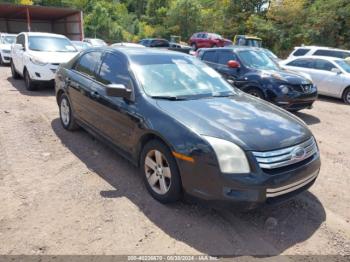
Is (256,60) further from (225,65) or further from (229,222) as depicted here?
(229,222)

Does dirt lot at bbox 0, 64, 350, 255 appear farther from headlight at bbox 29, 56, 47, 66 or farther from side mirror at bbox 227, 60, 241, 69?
headlight at bbox 29, 56, 47, 66

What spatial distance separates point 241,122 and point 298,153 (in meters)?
0.64

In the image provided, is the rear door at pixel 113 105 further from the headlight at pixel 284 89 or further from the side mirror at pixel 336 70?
the side mirror at pixel 336 70

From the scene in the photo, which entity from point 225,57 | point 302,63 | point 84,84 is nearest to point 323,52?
point 302,63

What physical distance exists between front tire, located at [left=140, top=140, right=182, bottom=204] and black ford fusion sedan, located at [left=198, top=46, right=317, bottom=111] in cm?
488

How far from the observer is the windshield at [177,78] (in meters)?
4.21

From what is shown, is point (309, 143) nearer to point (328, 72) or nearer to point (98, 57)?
point (98, 57)

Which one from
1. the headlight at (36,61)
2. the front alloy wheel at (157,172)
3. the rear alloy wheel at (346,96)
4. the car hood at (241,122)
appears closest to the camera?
the car hood at (241,122)

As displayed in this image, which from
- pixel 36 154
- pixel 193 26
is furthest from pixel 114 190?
pixel 193 26

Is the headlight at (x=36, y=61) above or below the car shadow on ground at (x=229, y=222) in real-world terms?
above

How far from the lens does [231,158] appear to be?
3160 millimetres

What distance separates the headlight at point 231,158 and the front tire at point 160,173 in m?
0.53

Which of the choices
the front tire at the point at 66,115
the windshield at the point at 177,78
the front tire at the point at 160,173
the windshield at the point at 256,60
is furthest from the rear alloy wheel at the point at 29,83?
the front tire at the point at 160,173

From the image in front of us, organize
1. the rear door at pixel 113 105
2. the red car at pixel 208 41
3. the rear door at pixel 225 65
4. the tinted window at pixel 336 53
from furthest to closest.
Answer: the red car at pixel 208 41, the tinted window at pixel 336 53, the rear door at pixel 225 65, the rear door at pixel 113 105
